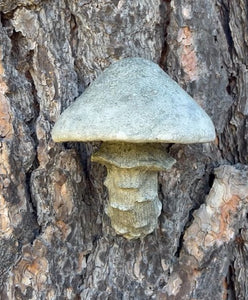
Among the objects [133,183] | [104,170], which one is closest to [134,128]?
[133,183]

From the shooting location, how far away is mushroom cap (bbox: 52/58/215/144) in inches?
59.7

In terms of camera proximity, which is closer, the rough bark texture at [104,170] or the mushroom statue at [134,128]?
the mushroom statue at [134,128]

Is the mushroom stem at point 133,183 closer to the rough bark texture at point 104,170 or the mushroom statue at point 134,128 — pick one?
the mushroom statue at point 134,128

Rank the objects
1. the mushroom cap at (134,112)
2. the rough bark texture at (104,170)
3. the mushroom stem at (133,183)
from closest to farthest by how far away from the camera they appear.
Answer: the mushroom cap at (134,112), the mushroom stem at (133,183), the rough bark texture at (104,170)

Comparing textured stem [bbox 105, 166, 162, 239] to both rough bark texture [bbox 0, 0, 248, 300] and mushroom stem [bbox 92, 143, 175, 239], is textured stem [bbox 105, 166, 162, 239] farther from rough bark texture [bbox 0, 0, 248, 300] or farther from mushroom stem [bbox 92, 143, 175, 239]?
rough bark texture [bbox 0, 0, 248, 300]

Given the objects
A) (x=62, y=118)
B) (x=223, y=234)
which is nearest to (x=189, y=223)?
(x=223, y=234)

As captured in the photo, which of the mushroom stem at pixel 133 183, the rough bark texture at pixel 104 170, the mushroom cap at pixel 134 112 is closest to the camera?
the mushroom cap at pixel 134 112

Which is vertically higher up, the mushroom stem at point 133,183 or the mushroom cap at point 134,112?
the mushroom cap at point 134,112

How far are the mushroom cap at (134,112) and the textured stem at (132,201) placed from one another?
0.33 m

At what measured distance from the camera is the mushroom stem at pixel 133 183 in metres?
1.76

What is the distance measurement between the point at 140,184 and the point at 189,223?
0.50 metres

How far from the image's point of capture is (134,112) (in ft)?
5.16

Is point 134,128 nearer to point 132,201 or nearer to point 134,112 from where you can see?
point 134,112

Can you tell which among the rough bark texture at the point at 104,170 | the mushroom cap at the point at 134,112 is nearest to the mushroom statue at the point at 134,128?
the mushroom cap at the point at 134,112
